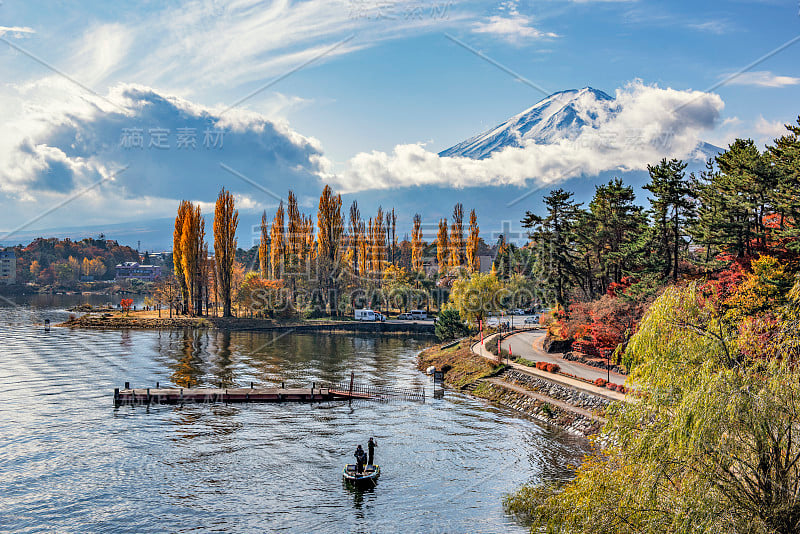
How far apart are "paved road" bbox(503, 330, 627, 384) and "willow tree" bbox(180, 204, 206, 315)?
62.0 metres

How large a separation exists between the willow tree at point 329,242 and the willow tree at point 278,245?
8.44 meters

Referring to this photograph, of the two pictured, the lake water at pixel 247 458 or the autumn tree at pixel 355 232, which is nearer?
the lake water at pixel 247 458

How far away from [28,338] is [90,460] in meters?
59.5

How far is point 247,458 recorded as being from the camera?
113ft

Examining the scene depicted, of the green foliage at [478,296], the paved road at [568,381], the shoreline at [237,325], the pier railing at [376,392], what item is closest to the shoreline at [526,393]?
the paved road at [568,381]

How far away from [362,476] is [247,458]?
313 inches

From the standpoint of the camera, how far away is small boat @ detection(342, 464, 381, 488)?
31.0 m

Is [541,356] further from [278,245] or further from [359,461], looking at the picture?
[278,245]

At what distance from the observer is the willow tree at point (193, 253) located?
108 meters

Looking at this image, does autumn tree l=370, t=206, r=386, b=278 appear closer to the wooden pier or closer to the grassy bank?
the grassy bank

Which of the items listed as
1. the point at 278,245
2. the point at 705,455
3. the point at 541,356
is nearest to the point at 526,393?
the point at 541,356

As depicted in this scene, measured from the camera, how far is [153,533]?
995 inches

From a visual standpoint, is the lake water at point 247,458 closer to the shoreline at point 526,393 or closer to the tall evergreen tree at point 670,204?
the shoreline at point 526,393

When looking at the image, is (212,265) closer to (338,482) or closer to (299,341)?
(299,341)
